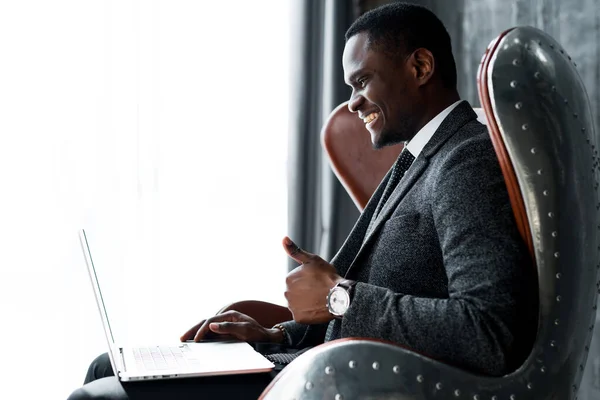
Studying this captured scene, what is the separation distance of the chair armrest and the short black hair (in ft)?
2.08

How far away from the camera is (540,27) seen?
1.79 meters

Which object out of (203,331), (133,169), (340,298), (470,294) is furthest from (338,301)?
(133,169)

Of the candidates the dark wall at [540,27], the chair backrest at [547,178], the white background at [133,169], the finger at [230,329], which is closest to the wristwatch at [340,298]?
the chair backrest at [547,178]

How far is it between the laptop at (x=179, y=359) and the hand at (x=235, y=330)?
2 cm

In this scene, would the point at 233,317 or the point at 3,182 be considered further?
the point at 3,182

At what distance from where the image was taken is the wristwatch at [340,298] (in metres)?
0.98

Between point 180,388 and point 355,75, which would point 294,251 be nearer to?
point 180,388

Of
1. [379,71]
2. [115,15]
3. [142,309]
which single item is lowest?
[142,309]

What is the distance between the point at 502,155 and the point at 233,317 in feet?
2.33

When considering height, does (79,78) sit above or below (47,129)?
above

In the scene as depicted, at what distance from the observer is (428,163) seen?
43.8 inches

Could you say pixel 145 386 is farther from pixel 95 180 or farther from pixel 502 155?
pixel 95 180

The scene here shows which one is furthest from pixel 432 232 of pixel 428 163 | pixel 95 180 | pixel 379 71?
pixel 95 180

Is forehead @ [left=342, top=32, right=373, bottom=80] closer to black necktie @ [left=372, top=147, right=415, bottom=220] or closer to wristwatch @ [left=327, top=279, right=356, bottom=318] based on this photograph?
black necktie @ [left=372, top=147, right=415, bottom=220]
